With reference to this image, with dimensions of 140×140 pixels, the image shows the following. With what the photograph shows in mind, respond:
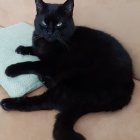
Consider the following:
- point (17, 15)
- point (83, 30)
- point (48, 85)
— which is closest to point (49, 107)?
point (48, 85)

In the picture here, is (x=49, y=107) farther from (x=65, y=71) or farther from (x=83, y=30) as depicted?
(x=83, y=30)

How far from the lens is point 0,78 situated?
3.82 feet

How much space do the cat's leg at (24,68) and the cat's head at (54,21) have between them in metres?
0.12

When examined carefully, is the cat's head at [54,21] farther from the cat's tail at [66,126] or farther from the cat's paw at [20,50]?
the cat's tail at [66,126]

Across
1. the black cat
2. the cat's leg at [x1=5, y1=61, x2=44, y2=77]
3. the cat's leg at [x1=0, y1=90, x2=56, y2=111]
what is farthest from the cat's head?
the cat's leg at [x1=0, y1=90, x2=56, y2=111]

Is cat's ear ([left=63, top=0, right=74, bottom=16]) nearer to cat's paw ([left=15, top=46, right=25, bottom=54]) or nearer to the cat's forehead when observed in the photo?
the cat's forehead

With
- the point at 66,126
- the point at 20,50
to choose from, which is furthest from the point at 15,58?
the point at 66,126

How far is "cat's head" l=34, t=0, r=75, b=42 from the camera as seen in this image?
1119 millimetres

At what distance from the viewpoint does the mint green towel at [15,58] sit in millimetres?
1120

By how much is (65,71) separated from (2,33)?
0.46m

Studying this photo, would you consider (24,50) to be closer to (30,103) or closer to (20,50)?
(20,50)

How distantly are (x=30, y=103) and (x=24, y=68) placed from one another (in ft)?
0.56

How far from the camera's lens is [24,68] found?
1161 millimetres

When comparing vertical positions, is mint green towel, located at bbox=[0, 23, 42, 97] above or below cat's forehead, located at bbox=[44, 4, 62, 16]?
below
